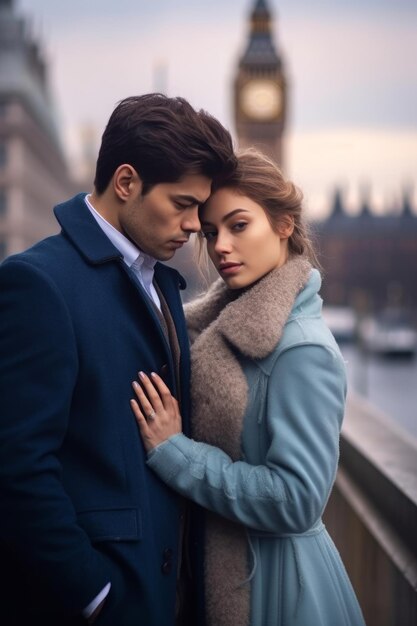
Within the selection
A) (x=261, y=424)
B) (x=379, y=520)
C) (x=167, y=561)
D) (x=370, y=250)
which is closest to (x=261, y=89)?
(x=370, y=250)

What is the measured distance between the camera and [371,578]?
3334 mm

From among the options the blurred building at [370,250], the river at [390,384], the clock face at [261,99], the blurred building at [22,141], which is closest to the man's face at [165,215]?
the river at [390,384]

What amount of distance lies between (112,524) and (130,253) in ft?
2.30

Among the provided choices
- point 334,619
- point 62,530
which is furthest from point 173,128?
point 334,619

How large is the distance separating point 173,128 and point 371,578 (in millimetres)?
1881

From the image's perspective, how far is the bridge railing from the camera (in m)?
2.91

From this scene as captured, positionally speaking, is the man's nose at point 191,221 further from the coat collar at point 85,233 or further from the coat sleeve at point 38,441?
the coat sleeve at point 38,441

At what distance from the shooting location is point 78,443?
2.25 m

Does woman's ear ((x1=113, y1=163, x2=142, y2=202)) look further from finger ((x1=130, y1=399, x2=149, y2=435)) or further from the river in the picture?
the river

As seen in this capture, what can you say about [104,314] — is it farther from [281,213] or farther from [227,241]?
[281,213]

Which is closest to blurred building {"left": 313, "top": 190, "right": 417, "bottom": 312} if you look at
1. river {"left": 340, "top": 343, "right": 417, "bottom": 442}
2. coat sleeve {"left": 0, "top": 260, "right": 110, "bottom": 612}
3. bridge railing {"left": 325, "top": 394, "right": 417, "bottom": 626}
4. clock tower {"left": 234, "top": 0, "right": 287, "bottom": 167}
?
clock tower {"left": 234, "top": 0, "right": 287, "bottom": 167}

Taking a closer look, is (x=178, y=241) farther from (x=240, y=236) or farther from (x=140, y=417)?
(x=140, y=417)

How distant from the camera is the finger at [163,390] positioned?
238 cm

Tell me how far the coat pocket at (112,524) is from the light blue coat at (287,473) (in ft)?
0.51
